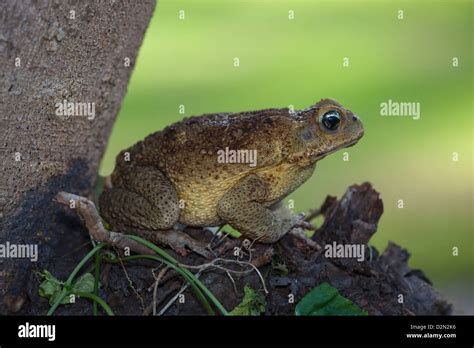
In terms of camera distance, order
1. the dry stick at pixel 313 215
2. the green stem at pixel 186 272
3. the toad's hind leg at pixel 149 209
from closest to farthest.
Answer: the green stem at pixel 186 272 < the toad's hind leg at pixel 149 209 < the dry stick at pixel 313 215

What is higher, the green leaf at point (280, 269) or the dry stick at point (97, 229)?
the dry stick at point (97, 229)

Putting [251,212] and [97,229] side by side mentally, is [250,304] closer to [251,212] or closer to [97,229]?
[251,212]

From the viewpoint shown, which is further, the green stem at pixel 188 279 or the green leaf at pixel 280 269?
the green leaf at pixel 280 269

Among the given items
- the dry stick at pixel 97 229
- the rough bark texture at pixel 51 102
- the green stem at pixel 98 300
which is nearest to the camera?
the rough bark texture at pixel 51 102

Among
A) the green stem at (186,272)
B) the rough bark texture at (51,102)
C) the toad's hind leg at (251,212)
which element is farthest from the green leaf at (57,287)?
the toad's hind leg at (251,212)

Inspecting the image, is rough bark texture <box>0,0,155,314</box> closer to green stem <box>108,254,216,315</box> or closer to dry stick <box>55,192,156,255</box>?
dry stick <box>55,192,156,255</box>

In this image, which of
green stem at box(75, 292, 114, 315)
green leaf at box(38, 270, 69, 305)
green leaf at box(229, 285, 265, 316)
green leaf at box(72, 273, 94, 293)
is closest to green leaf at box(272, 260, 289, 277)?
green leaf at box(229, 285, 265, 316)

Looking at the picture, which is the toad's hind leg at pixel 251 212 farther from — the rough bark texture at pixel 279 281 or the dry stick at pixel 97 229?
the dry stick at pixel 97 229

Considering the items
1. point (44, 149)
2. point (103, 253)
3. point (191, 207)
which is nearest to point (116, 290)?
point (103, 253)
